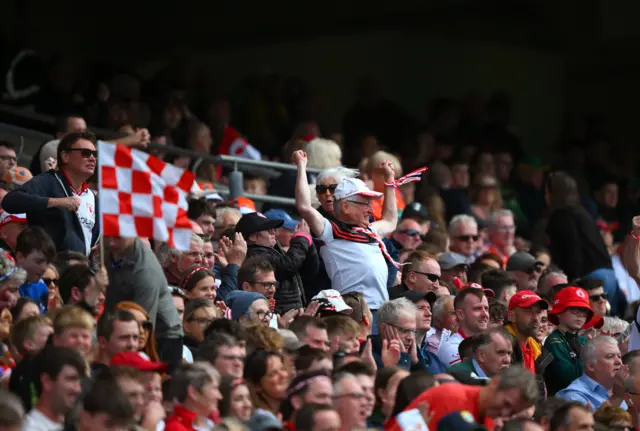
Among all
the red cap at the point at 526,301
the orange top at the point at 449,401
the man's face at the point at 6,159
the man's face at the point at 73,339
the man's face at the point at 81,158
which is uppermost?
the man's face at the point at 81,158

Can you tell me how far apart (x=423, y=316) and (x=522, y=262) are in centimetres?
297

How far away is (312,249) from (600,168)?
9.58 meters

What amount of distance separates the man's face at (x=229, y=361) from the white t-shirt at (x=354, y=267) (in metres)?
2.32

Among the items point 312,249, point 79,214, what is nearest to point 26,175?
point 79,214

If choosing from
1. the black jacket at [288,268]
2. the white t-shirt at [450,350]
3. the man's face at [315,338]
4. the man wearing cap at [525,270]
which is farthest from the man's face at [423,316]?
the man wearing cap at [525,270]

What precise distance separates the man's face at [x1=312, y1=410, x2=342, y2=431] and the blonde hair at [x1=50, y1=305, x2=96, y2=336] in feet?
4.72

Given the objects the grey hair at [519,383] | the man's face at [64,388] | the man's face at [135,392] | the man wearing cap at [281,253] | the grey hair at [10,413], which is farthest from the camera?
the man wearing cap at [281,253]

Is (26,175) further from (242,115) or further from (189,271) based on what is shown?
(242,115)

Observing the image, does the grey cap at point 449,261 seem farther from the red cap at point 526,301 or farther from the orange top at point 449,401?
the orange top at point 449,401

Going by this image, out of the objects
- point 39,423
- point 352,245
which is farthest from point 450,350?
point 39,423

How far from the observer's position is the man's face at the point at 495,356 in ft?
32.7

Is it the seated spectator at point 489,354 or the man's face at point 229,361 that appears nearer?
the man's face at point 229,361

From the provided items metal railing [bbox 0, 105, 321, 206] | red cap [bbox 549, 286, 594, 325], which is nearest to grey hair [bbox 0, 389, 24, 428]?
red cap [bbox 549, 286, 594, 325]

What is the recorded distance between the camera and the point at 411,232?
13227 mm
